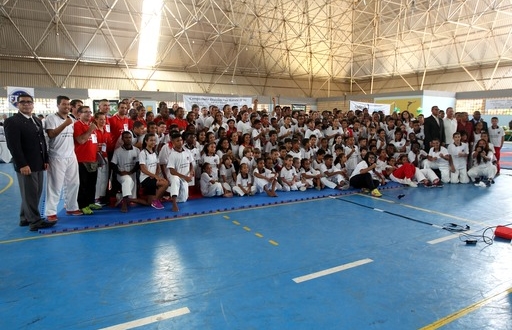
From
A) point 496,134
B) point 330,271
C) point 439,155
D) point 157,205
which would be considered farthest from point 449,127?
point 157,205

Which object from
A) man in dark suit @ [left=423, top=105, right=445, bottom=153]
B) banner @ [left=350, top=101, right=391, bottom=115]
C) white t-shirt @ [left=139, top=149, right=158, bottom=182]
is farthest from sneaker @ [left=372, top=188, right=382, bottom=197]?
banner @ [left=350, top=101, right=391, bottom=115]

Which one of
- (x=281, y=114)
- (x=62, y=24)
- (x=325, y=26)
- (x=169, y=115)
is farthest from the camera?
(x=325, y=26)

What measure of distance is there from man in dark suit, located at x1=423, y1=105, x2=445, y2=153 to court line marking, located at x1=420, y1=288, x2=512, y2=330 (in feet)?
23.0

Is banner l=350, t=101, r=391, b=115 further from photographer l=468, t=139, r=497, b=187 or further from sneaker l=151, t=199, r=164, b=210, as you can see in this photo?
sneaker l=151, t=199, r=164, b=210

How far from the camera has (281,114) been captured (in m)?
9.61

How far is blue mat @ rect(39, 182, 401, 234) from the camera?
5.16 meters

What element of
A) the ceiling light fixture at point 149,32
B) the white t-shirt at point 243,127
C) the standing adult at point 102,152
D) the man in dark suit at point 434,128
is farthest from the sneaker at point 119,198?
the ceiling light fixture at point 149,32

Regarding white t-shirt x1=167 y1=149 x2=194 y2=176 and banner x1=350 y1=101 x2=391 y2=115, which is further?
banner x1=350 y1=101 x2=391 y2=115

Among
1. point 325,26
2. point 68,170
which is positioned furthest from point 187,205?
point 325,26

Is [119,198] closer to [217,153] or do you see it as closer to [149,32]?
[217,153]

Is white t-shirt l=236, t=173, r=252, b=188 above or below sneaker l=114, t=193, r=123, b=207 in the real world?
above

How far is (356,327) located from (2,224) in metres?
5.36

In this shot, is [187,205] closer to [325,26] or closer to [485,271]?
[485,271]

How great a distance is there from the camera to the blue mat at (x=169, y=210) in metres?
5.16
